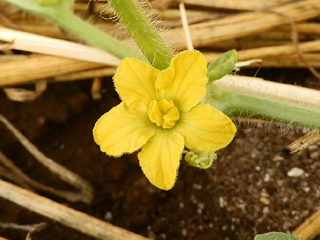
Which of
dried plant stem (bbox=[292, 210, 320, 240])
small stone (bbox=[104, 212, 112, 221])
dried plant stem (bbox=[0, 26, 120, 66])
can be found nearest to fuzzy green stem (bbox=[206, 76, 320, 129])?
dried plant stem (bbox=[292, 210, 320, 240])

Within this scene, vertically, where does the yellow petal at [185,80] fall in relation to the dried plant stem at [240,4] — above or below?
above

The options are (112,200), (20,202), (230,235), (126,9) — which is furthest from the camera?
(112,200)

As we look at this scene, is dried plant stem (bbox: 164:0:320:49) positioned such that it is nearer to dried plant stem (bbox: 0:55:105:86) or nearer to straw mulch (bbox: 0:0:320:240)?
straw mulch (bbox: 0:0:320:240)

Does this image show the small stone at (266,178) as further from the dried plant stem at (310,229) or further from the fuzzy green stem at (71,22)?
the fuzzy green stem at (71,22)

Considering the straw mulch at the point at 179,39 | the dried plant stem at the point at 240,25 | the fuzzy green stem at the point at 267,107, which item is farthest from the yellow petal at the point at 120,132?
the dried plant stem at the point at 240,25

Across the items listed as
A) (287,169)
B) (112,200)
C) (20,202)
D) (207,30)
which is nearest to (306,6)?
(207,30)

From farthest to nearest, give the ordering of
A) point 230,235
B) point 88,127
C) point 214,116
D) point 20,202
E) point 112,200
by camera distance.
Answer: point 88,127
point 112,200
point 230,235
point 20,202
point 214,116

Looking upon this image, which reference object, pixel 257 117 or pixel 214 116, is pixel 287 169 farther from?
pixel 214 116
